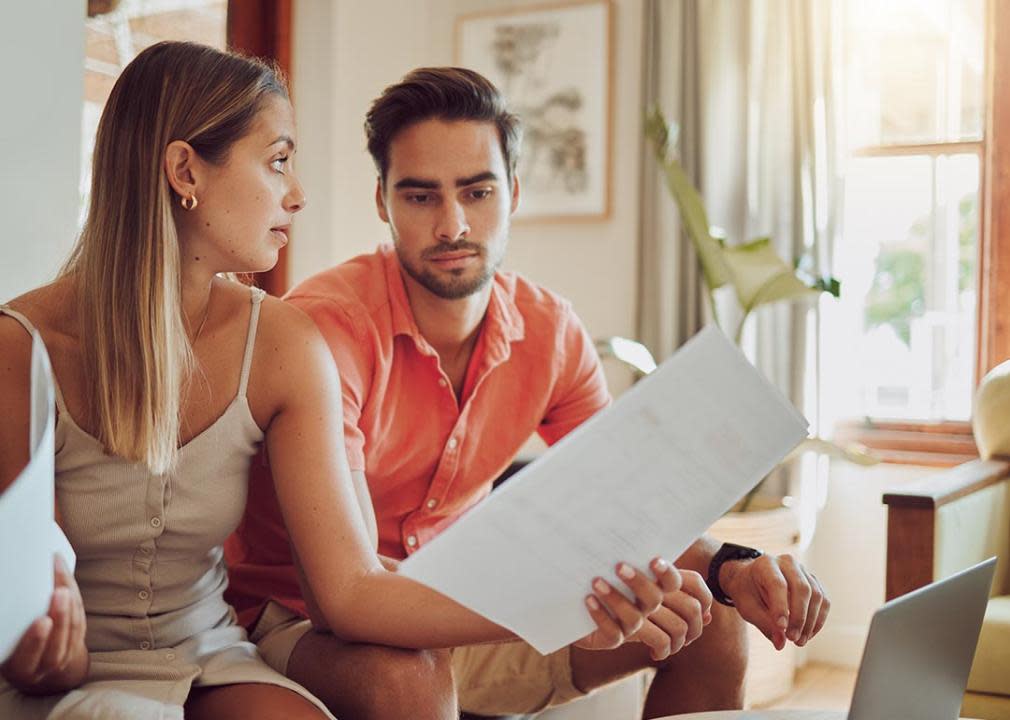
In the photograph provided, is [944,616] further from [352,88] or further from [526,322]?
[352,88]

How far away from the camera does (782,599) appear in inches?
54.2

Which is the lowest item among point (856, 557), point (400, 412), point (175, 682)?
point (856, 557)

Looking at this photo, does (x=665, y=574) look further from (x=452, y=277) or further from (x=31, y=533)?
(x=452, y=277)

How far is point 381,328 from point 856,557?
2.26 metres

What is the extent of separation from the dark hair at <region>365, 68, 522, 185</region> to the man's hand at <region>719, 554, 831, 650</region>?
85 centimetres

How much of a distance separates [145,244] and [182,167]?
11cm

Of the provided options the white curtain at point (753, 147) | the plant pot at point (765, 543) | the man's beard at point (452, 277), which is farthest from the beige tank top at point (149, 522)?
the white curtain at point (753, 147)

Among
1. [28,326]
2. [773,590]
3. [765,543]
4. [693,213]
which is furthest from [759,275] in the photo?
[28,326]

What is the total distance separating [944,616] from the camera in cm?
106

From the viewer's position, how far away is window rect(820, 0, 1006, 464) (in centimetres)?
A: 344

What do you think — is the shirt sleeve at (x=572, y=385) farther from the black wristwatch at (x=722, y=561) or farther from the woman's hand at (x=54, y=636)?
the woman's hand at (x=54, y=636)

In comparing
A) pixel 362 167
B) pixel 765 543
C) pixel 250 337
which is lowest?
pixel 765 543

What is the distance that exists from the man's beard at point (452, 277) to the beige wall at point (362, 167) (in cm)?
194

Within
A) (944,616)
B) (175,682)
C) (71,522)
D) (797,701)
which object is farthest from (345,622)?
(797,701)
